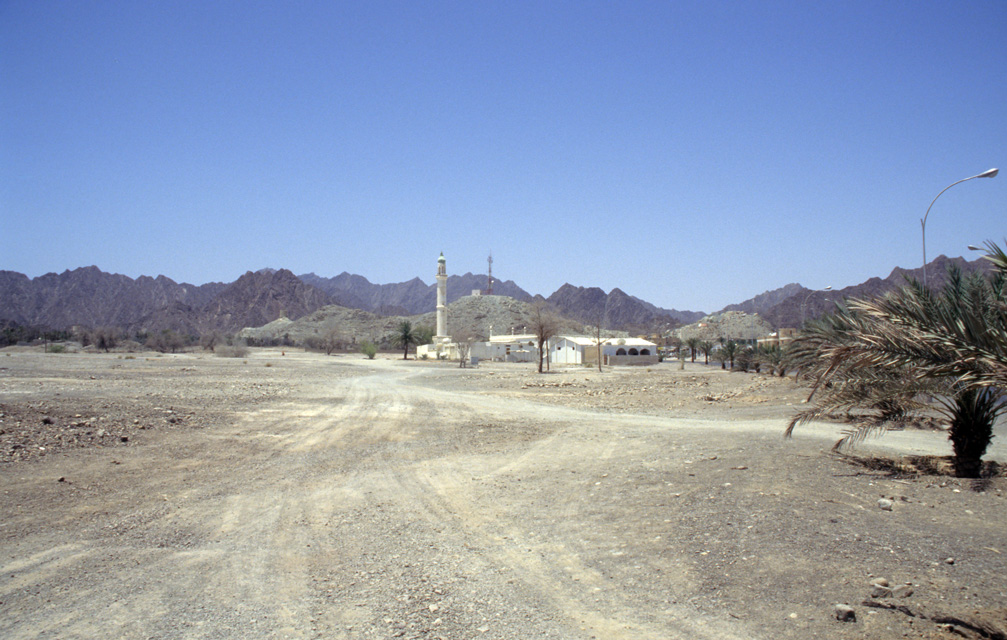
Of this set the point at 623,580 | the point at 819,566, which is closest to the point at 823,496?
the point at 819,566

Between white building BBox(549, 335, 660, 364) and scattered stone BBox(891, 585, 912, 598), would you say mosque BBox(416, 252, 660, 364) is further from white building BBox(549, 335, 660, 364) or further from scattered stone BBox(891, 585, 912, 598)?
scattered stone BBox(891, 585, 912, 598)

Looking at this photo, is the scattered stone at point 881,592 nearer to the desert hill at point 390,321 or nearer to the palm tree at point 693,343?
the palm tree at point 693,343

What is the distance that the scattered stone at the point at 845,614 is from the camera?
4156 mm

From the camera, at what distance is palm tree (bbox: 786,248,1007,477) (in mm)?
5621

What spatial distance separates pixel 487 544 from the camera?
6141 millimetres

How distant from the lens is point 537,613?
4.54 meters

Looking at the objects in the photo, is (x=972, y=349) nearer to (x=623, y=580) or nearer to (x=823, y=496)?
(x=823, y=496)

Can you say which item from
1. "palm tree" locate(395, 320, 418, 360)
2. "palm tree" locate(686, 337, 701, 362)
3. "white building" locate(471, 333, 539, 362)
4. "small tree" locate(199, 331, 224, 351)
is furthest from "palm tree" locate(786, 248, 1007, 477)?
"small tree" locate(199, 331, 224, 351)

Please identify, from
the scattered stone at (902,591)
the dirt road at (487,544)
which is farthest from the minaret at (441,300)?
the scattered stone at (902,591)

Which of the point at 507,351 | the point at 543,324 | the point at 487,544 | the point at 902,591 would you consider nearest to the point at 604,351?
the point at 507,351

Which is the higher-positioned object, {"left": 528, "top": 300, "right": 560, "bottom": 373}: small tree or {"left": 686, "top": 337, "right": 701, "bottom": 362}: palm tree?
{"left": 528, "top": 300, "right": 560, "bottom": 373}: small tree

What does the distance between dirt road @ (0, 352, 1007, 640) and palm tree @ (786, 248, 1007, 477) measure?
103 cm

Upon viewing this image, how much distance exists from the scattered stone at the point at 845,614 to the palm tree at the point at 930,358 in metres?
2.43

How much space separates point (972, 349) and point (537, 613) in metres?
4.55
